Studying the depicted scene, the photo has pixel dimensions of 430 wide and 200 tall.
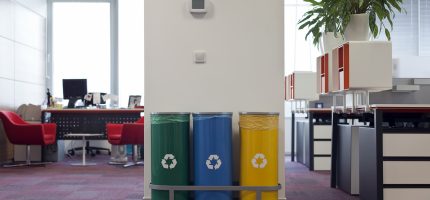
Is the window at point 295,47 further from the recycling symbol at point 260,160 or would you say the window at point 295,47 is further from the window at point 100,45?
the recycling symbol at point 260,160

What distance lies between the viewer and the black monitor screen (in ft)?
25.2

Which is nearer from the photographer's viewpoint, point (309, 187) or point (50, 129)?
point (309, 187)

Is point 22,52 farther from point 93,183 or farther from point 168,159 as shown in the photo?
point 168,159

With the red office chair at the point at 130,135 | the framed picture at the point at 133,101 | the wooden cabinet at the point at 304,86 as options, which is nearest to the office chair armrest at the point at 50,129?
the red office chair at the point at 130,135

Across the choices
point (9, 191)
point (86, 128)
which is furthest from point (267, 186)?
point (86, 128)

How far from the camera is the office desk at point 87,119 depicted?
285 inches

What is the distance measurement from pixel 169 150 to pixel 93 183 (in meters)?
2.31

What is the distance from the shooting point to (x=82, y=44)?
884 cm

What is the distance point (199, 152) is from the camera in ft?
9.96

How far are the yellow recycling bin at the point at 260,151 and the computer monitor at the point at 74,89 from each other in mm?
5244

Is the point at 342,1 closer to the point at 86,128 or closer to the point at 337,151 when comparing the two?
the point at 337,151

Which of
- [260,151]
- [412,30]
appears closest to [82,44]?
[412,30]

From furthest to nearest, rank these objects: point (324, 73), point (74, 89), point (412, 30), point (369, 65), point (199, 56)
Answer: point (412, 30) → point (74, 89) → point (324, 73) → point (369, 65) → point (199, 56)

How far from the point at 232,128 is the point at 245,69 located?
1.57 ft
